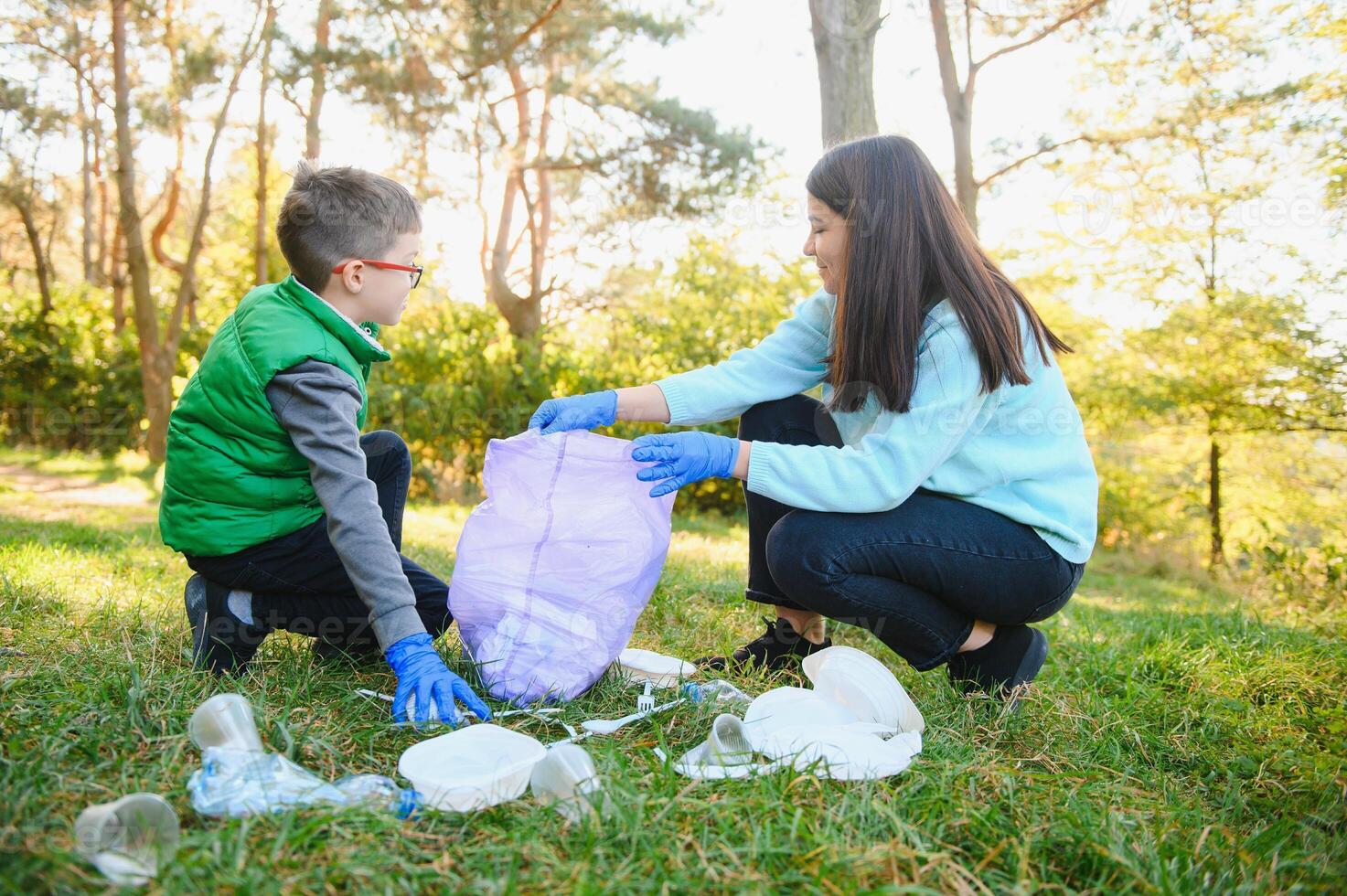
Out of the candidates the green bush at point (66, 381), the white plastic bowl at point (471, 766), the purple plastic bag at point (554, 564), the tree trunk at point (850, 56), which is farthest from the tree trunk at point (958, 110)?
the green bush at point (66, 381)

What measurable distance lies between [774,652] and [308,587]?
1082mm

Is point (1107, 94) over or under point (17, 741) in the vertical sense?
over

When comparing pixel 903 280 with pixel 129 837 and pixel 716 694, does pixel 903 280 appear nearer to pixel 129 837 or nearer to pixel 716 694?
pixel 716 694

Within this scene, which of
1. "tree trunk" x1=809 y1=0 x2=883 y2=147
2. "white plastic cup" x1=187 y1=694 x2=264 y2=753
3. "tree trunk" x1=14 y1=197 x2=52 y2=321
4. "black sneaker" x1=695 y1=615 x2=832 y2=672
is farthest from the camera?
"tree trunk" x1=14 y1=197 x2=52 y2=321

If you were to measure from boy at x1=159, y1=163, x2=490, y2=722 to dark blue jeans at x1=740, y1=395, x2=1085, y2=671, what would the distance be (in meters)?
0.74

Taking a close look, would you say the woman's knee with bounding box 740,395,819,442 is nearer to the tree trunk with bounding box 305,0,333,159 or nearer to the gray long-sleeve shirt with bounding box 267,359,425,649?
the gray long-sleeve shirt with bounding box 267,359,425,649

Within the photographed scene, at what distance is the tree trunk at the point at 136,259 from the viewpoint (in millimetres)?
7542

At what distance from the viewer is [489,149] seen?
393 inches

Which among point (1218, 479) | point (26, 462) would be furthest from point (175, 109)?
point (1218, 479)

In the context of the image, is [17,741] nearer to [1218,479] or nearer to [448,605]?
[448,605]

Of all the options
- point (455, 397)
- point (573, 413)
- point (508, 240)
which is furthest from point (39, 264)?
point (573, 413)

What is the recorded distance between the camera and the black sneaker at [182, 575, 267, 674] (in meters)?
1.81

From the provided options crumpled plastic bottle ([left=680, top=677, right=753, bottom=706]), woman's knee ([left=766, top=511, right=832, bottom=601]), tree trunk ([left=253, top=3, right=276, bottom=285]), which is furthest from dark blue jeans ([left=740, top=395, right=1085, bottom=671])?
tree trunk ([left=253, top=3, right=276, bottom=285])

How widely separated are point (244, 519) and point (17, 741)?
0.58m
